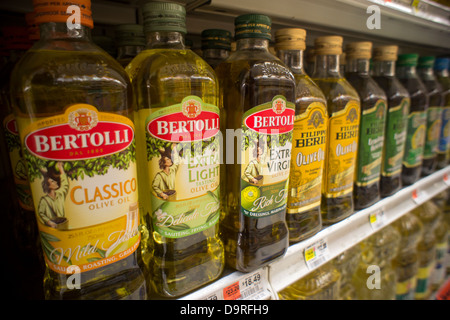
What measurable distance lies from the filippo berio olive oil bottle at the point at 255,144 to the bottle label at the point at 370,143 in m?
0.47

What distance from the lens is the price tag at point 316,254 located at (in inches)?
35.1

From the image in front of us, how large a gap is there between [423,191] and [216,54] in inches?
50.7

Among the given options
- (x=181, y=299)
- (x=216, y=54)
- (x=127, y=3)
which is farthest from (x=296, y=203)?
(x=127, y=3)

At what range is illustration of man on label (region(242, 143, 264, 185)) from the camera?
0.72 m

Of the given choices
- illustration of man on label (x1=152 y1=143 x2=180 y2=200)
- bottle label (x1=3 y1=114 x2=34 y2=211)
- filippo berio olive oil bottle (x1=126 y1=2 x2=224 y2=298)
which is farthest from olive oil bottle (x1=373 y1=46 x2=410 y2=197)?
bottle label (x1=3 y1=114 x2=34 y2=211)

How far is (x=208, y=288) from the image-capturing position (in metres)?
0.69

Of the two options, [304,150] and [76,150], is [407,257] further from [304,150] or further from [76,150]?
[76,150]

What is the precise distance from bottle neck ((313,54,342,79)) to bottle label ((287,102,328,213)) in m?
0.19

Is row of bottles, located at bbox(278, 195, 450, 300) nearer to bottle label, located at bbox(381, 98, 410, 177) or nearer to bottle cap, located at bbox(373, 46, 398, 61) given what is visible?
bottle label, located at bbox(381, 98, 410, 177)

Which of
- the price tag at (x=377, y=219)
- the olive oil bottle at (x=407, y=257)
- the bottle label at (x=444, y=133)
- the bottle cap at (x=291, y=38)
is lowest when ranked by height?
the olive oil bottle at (x=407, y=257)

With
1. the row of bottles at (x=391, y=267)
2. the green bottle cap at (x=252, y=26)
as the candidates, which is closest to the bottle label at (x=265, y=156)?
the green bottle cap at (x=252, y=26)

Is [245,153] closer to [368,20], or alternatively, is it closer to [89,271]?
[89,271]

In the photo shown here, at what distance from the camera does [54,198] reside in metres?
0.53

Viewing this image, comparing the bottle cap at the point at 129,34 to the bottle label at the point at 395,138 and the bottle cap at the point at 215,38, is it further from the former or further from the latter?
the bottle label at the point at 395,138
